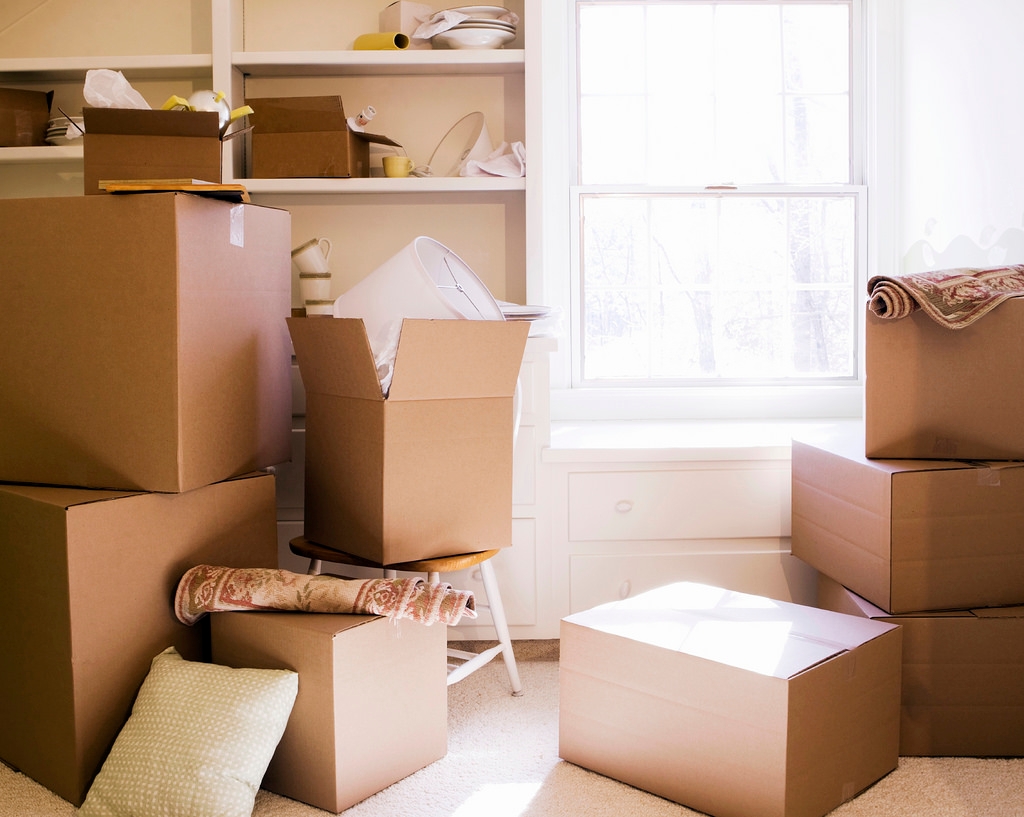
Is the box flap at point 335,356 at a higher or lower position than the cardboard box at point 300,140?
lower

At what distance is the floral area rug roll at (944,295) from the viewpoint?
1.82 meters

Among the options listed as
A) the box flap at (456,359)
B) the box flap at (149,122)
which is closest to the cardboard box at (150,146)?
the box flap at (149,122)

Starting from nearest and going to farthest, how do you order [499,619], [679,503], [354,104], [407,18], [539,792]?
[539,792] < [499,619] < [679,503] < [407,18] < [354,104]

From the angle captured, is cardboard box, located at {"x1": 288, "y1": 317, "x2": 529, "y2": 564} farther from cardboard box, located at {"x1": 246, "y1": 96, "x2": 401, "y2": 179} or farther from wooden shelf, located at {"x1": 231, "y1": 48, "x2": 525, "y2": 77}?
wooden shelf, located at {"x1": 231, "y1": 48, "x2": 525, "y2": 77}

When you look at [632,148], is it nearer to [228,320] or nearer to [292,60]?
[292,60]

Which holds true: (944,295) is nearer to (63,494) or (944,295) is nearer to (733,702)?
(733,702)

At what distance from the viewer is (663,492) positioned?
2.46 meters

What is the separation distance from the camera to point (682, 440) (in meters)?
2.55

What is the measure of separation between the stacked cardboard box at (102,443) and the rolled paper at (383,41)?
96 centimetres

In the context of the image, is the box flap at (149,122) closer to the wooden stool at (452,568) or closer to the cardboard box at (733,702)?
the wooden stool at (452,568)

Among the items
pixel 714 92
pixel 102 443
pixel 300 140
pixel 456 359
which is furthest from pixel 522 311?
pixel 714 92

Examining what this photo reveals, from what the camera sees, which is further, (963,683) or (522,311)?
(522,311)

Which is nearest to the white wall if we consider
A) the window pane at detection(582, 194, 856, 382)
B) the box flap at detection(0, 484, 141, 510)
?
the window pane at detection(582, 194, 856, 382)

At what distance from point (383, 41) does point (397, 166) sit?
1.13 feet
